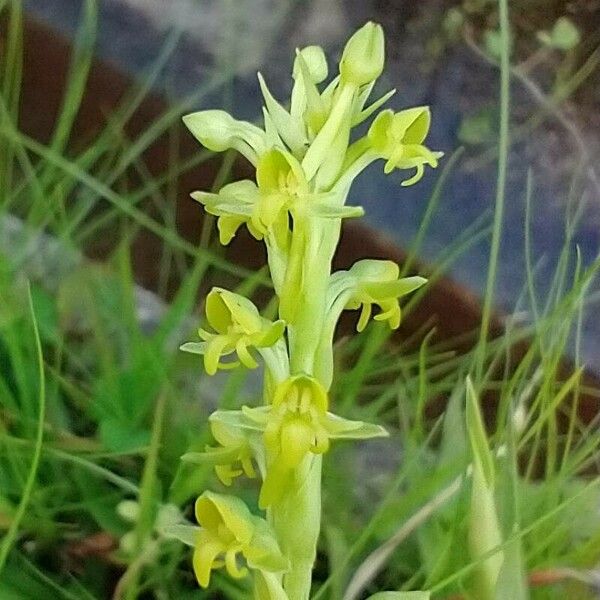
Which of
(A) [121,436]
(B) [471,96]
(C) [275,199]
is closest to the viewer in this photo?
(C) [275,199]

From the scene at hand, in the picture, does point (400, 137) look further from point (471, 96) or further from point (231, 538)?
point (471, 96)

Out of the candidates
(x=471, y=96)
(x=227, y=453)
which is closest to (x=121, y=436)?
(x=227, y=453)

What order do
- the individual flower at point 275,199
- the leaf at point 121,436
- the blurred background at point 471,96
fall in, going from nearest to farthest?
the individual flower at point 275,199 → the leaf at point 121,436 → the blurred background at point 471,96

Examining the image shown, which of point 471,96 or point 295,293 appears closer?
point 295,293

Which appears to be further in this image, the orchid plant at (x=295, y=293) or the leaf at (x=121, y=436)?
the leaf at (x=121, y=436)

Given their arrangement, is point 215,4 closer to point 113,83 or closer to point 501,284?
point 113,83

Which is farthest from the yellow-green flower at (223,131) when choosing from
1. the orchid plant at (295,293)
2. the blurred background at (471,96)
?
the blurred background at (471,96)

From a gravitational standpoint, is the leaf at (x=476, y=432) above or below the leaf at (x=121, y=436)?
above

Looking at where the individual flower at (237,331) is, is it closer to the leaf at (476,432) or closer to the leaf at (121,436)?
the leaf at (476,432)
